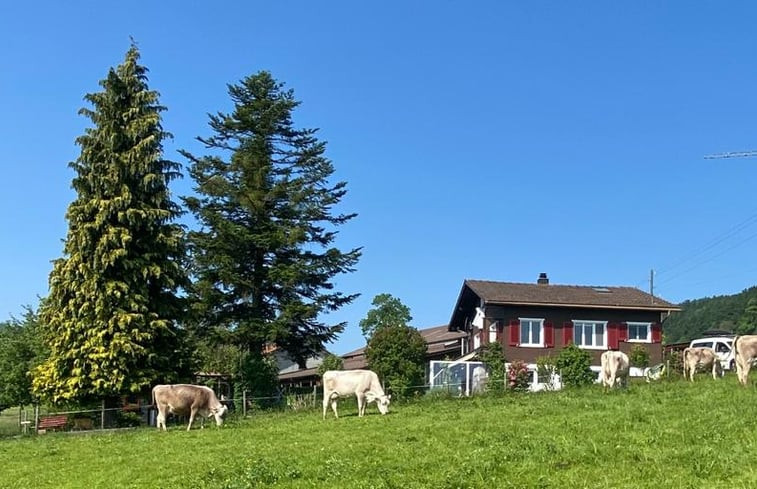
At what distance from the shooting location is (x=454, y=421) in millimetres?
21453

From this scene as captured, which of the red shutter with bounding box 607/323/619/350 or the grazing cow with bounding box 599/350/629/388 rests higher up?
the red shutter with bounding box 607/323/619/350

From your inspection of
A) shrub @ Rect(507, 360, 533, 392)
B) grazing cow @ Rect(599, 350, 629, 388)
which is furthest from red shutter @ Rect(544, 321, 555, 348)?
grazing cow @ Rect(599, 350, 629, 388)

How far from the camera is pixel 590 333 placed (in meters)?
50.2

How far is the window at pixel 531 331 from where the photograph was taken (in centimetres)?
4928

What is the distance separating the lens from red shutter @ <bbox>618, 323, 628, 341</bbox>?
50031 millimetres

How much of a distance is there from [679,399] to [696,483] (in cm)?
1181

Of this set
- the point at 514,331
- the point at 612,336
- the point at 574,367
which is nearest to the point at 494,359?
the point at 514,331

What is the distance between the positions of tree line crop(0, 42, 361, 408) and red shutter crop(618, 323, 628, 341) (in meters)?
16.4

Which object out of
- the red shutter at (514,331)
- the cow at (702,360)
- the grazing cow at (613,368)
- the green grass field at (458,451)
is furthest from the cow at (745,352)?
the red shutter at (514,331)

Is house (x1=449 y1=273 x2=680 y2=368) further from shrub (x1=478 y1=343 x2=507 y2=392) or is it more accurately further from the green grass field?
the green grass field

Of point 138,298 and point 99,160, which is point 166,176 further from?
point 138,298

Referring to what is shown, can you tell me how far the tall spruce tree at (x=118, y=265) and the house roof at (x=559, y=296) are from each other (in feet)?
63.0

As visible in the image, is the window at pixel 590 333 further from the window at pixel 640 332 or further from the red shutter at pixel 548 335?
the window at pixel 640 332

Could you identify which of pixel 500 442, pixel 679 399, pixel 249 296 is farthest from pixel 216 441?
pixel 249 296
